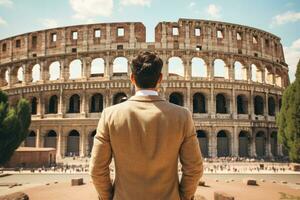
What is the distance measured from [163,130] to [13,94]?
3233 cm

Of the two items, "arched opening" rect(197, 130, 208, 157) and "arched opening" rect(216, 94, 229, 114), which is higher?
"arched opening" rect(216, 94, 229, 114)

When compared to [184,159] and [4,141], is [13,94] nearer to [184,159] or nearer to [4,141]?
[4,141]

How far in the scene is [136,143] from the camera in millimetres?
2109

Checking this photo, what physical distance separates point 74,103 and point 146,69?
96.2 feet

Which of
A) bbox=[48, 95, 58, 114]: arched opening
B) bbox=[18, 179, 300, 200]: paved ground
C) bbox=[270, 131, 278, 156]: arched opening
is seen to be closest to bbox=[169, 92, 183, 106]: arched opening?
bbox=[270, 131, 278, 156]: arched opening

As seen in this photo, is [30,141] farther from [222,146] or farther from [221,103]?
[221,103]

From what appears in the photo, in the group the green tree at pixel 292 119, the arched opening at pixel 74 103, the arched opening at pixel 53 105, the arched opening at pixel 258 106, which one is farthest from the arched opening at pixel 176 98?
the arched opening at pixel 53 105

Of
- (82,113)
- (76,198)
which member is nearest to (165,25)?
(82,113)

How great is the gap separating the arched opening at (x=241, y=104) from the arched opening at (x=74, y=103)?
16.1m

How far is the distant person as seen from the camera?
2.11 meters

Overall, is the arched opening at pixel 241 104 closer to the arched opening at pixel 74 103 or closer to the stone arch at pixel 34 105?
the arched opening at pixel 74 103

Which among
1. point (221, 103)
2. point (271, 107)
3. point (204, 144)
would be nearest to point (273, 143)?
point (271, 107)

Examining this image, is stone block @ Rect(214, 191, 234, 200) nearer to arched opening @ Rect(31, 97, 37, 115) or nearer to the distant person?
the distant person

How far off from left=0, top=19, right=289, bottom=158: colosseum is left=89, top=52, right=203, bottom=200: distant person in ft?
85.2
